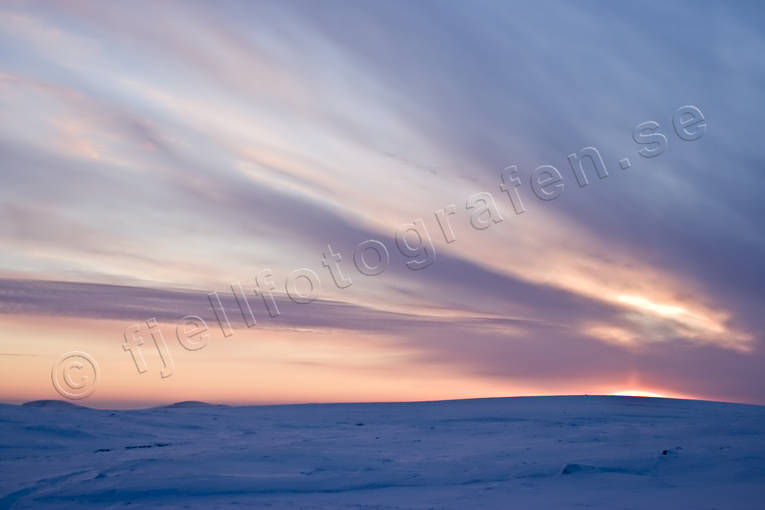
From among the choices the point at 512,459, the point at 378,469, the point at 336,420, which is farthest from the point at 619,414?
the point at 378,469

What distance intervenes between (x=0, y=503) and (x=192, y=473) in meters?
3.51

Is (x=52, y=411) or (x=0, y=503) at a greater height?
(x=52, y=411)

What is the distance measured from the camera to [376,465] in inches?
594

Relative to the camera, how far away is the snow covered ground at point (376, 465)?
12250mm

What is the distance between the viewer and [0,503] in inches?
478

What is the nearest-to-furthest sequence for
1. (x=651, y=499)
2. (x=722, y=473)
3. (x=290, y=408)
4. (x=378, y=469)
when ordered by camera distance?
(x=651, y=499) < (x=722, y=473) < (x=378, y=469) < (x=290, y=408)

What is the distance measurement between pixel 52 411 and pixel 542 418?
18673mm

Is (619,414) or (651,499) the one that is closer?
(651,499)

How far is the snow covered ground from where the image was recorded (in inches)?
482

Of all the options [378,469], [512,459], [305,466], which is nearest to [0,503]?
[305,466]

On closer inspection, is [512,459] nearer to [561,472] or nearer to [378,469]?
[561,472]

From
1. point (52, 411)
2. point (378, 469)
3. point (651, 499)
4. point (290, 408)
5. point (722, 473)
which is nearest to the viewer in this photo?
A: point (651, 499)

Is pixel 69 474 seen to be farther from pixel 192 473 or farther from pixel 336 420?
pixel 336 420

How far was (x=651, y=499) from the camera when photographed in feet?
38.6
